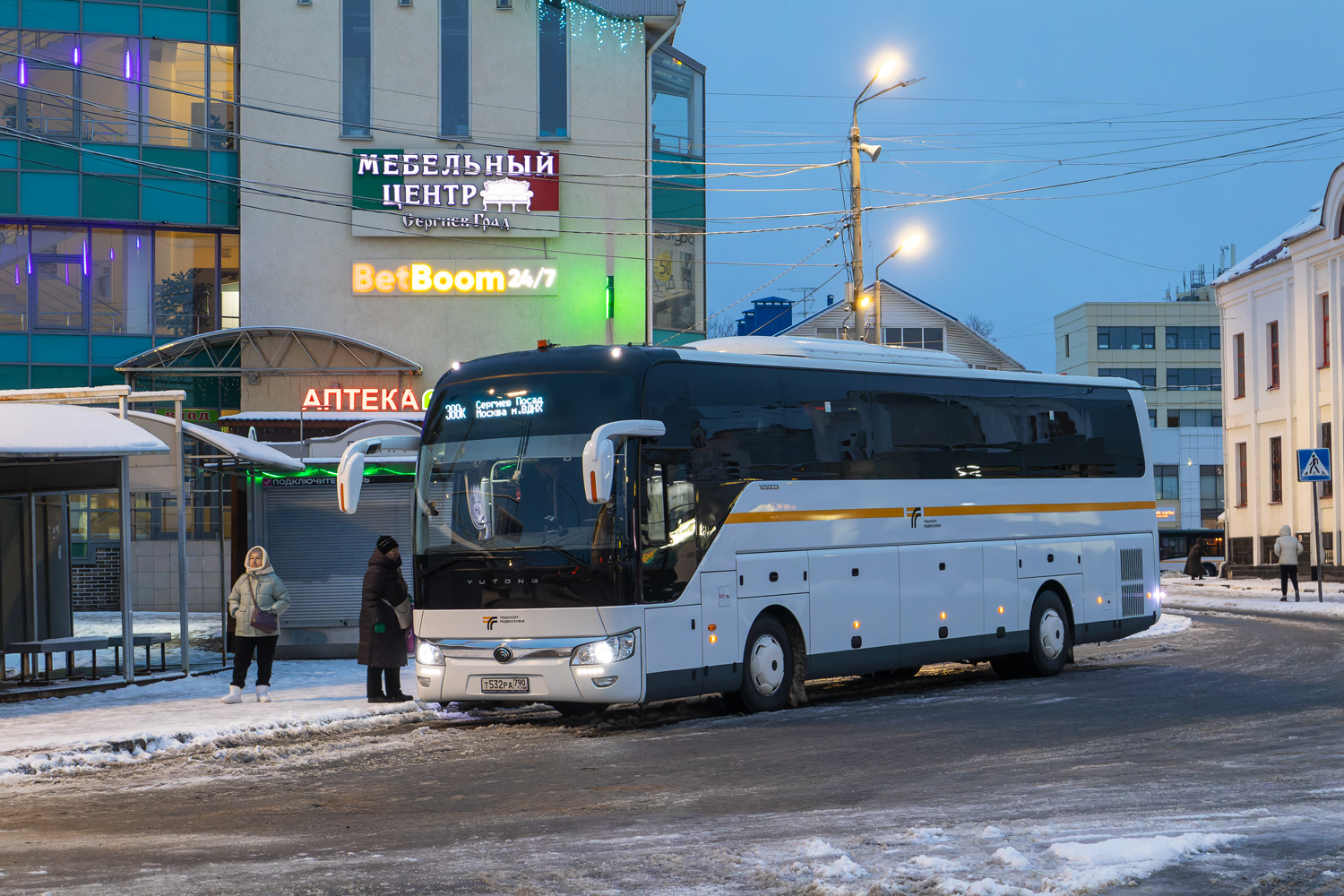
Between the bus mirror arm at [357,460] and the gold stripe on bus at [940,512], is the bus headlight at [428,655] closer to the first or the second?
the bus mirror arm at [357,460]

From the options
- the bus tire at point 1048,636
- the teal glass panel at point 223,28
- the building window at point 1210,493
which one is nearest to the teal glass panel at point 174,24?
the teal glass panel at point 223,28

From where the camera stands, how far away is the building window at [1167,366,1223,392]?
108375 mm

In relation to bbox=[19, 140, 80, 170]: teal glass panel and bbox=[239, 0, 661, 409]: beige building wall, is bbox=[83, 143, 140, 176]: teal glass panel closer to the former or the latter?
bbox=[19, 140, 80, 170]: teal glass panel

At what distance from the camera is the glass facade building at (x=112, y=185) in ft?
115

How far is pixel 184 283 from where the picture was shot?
36125mm

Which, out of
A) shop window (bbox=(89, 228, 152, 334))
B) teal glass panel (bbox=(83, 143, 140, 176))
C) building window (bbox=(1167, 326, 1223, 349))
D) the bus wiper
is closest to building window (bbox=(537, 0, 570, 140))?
teal glass panel (bbox=(83, 143, 140, 176))

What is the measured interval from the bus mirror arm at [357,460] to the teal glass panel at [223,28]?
79.9ft

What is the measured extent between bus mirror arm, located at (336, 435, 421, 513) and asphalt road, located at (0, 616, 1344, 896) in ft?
7.34

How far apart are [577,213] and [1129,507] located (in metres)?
19.8

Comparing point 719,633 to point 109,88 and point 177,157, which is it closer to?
point 177,157

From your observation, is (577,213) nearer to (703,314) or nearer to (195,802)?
(703,314)

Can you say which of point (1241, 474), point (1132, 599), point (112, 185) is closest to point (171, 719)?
point (1132, 599)

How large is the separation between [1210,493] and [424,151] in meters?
80.8

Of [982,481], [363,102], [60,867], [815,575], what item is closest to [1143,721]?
[815,575]
